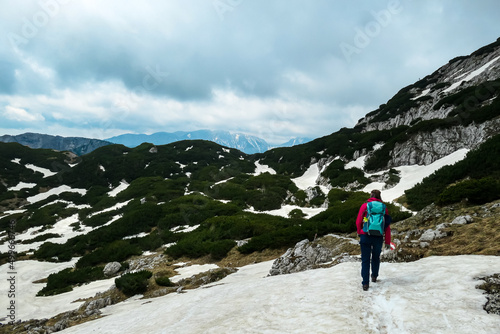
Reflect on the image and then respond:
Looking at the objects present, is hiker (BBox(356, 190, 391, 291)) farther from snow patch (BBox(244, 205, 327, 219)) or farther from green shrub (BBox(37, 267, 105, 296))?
snow patch (BBox(244, 205, 327, 219))

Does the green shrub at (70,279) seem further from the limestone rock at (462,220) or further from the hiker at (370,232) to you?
the limestone rock at (462,220)

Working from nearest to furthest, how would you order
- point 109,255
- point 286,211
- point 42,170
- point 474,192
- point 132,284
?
1. point 132,284
2. point 474,192
3. point 109,255
4. point 286,211
5. point 42,170

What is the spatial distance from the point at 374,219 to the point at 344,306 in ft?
6.19

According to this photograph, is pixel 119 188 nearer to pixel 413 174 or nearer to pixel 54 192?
pixel 54 192

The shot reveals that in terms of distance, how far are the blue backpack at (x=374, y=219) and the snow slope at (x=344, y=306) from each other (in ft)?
4.01

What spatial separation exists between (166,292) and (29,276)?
1574cm

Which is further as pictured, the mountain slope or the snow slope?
the mountain slope

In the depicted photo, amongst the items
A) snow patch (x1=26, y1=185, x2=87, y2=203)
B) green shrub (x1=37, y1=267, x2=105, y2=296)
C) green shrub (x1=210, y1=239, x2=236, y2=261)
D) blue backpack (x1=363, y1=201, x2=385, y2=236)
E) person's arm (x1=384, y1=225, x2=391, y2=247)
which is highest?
snow patch (x1=26, y1=185, x2=87, y2=203)

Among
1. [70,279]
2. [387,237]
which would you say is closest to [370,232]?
[387,237]

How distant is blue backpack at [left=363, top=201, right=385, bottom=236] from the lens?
17.9 feet

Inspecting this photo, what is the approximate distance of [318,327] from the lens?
4082mm

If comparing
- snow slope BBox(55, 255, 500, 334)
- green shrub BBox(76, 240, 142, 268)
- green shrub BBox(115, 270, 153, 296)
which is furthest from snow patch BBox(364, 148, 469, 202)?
green shrub BBox(76, 240, 142, 268)

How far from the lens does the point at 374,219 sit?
18.2 feet

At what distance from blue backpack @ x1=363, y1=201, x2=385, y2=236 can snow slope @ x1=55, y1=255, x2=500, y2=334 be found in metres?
1.22
